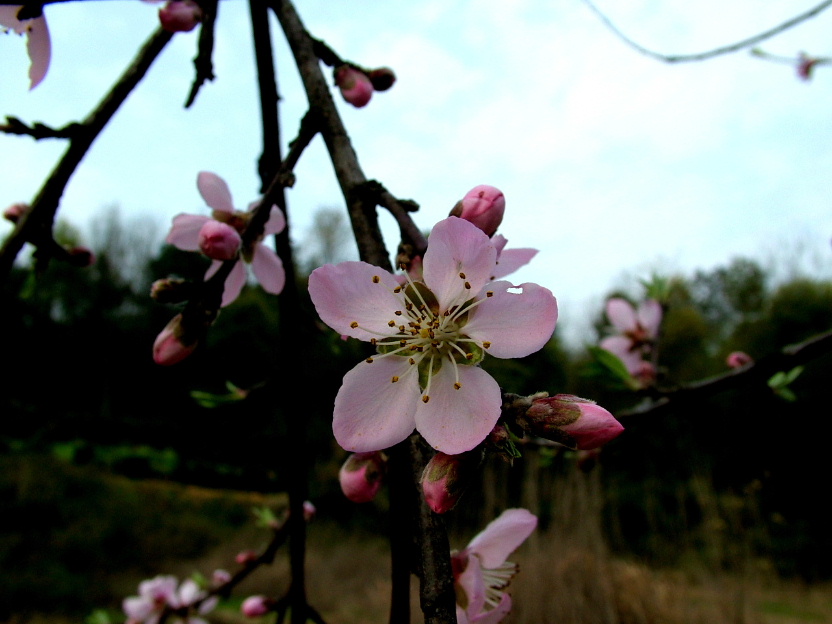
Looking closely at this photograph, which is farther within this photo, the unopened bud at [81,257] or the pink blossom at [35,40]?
the unopened bud at [81,257]

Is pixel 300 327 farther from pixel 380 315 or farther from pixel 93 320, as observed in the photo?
pixel 93 320

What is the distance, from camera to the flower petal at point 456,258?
0.54m

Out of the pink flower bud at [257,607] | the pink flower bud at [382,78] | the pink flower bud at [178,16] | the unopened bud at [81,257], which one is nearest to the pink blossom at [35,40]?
the pink flower bud at [178,16]

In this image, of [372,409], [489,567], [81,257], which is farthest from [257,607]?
[372,409]

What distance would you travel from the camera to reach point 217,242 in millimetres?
747

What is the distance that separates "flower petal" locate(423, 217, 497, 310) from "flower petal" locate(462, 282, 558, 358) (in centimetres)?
2

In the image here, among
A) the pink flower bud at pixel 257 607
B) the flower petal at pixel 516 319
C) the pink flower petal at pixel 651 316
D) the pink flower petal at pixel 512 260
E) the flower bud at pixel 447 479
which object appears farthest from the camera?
the pink flower petal at pixel 651 316

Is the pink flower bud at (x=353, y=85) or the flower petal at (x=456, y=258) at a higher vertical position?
the pink flower bud at (x=353, y=85)

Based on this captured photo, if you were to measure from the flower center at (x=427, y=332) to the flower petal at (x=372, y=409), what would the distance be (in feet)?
0.13

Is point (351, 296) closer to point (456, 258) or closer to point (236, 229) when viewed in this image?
point (456, 258)

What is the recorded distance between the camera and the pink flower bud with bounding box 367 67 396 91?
1048 mm

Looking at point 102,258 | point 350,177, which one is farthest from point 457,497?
point 102,258

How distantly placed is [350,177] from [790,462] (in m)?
6.20

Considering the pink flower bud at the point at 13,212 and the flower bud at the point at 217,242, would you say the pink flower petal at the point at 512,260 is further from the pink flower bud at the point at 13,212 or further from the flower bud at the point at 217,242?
the pink flower bud at the point at 13,212
